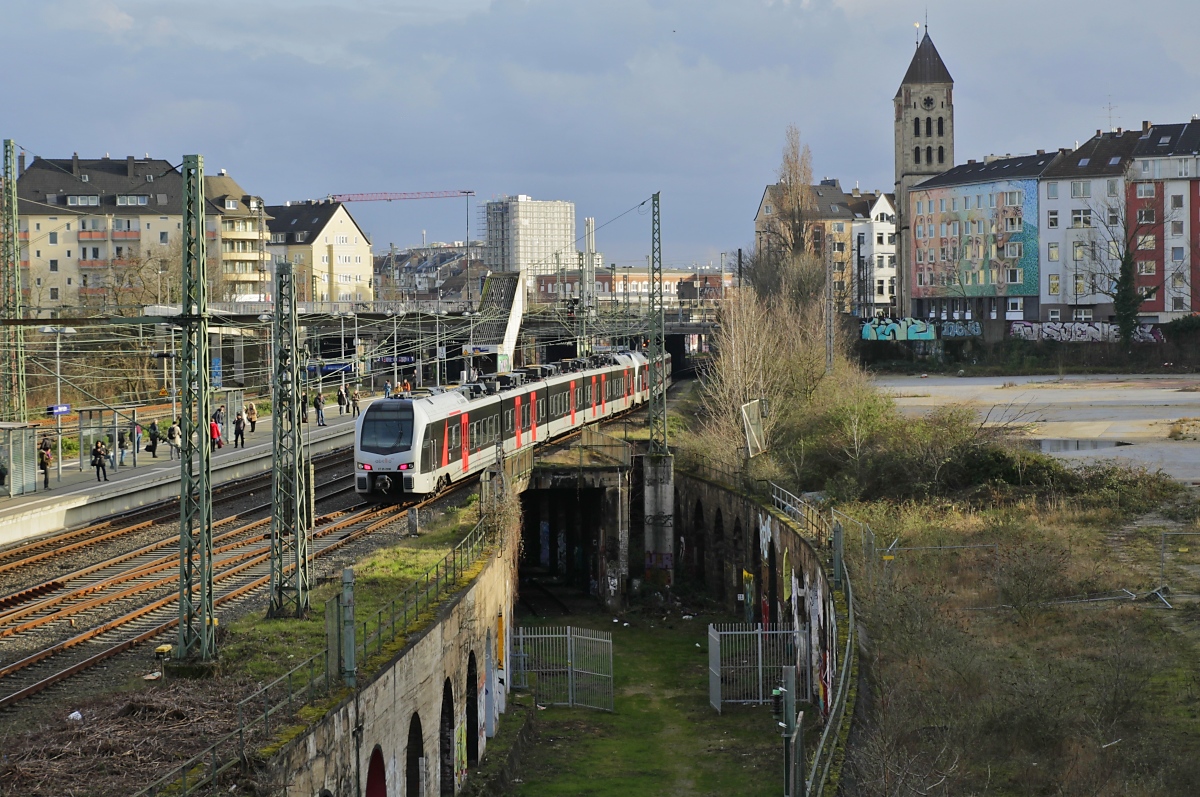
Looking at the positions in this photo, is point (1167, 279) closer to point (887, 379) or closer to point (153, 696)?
point (887, 379)

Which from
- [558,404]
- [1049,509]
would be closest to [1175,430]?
[1049,509]

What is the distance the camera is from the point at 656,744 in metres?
30.0

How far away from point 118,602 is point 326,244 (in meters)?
101

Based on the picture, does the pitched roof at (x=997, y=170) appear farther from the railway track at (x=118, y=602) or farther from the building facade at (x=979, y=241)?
the railway track at (x=118, y=602)

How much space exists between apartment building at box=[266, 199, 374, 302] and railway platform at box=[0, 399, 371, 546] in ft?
247

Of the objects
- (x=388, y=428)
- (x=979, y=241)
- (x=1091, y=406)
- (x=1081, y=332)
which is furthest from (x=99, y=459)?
(x=979, y=241)

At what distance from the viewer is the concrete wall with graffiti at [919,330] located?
87.4 m

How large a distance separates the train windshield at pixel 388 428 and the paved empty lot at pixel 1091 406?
21207 millimetres

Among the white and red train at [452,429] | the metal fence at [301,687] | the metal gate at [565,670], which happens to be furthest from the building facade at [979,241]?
the metal fence at [301,687]

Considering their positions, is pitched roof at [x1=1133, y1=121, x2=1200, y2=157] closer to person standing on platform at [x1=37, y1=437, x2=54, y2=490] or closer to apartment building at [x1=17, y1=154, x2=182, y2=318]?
apartment building at [x1=17, y1=154, x2=182, y2=318]

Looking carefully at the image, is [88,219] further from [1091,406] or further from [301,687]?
[301,687]

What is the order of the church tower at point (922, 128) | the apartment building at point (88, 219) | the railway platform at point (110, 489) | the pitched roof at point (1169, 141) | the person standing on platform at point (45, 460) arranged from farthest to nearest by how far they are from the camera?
the church tower at point (922, 128)
the apartment building at point (88, 219)
the pitched roof at point (1169, 141)
the person standing on platform at point (45, 460)
the railway platform at point (110, 489)

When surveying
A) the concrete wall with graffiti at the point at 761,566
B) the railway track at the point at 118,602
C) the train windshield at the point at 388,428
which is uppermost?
the train windshield at the point at 388,428

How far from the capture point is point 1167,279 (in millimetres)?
83250
